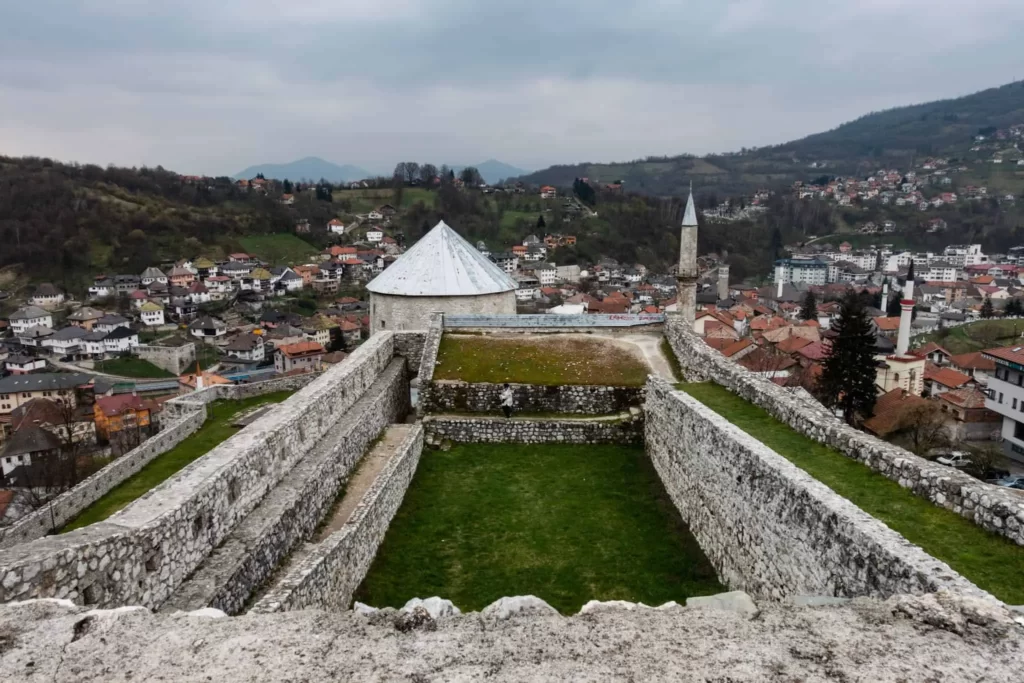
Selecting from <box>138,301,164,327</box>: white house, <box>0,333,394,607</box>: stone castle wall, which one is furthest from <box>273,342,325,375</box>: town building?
<box>0,333,394,607</box>: stone castle wall

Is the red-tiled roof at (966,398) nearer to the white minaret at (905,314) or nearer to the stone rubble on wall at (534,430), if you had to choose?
the white minaret at (905,314)

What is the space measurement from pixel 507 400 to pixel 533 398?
1.84 ft

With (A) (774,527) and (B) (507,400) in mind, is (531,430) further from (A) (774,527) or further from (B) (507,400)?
(A) (774,527)

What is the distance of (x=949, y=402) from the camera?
3566 cm

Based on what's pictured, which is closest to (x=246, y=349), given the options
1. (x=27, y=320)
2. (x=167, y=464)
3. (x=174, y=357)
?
(x=174, y=357)

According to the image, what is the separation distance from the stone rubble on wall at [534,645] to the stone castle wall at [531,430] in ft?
28.5

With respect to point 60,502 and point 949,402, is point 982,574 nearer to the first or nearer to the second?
point 60,502

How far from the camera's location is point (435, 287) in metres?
18.6

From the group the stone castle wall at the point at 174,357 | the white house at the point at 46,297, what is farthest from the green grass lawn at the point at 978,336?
the white house at the point at 46,297

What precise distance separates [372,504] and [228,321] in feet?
261

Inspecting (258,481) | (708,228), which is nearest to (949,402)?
(258,481)

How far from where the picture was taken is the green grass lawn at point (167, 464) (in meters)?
13.3

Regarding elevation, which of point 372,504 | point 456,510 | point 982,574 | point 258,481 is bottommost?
point 456,510

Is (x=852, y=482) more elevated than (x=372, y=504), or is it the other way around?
(x=852, y=482)
